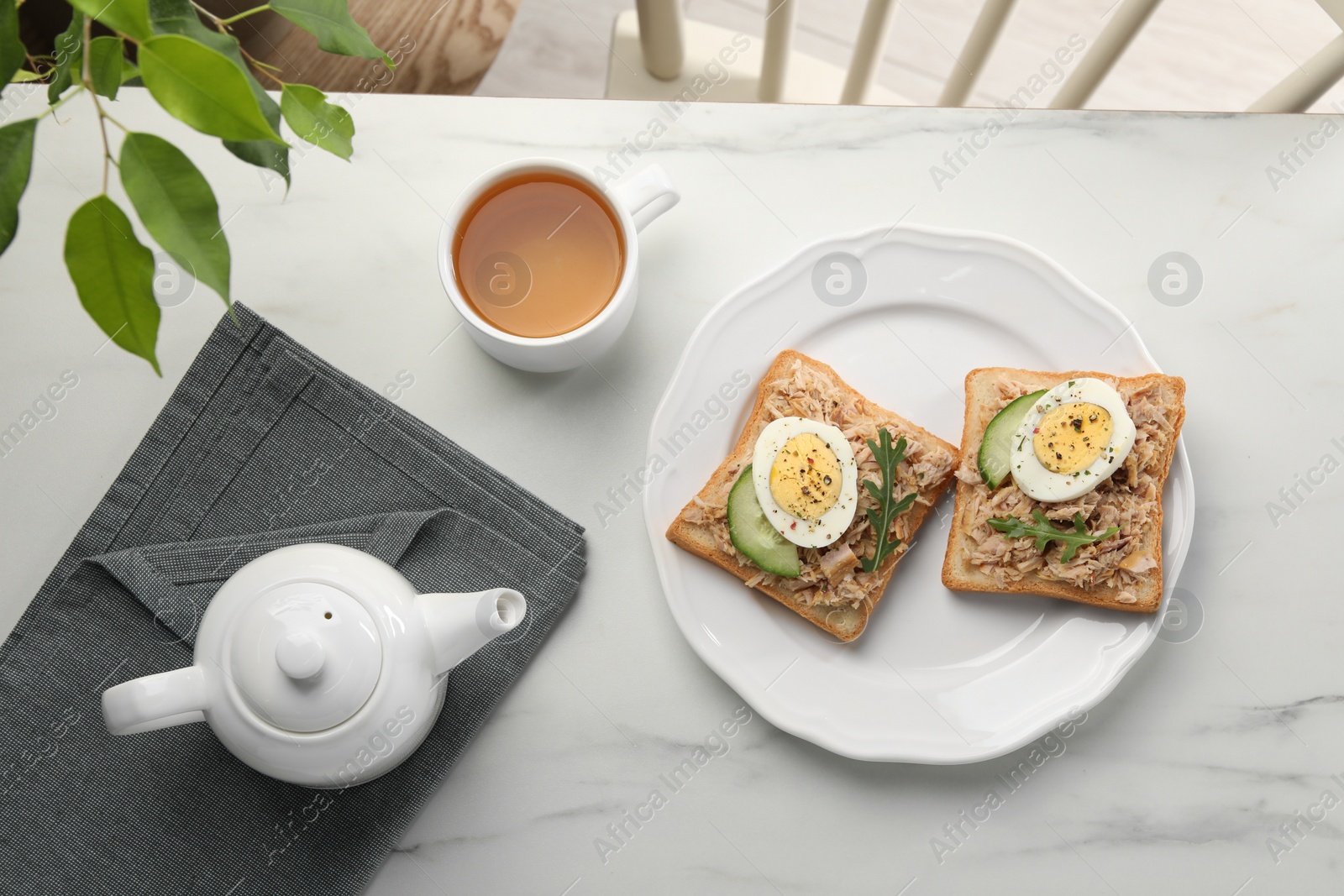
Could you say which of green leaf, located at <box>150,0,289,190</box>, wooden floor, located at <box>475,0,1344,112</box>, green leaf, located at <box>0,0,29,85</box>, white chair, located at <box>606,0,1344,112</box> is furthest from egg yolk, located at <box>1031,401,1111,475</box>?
wooden floor, located at <box>475,0,1344,112</box>

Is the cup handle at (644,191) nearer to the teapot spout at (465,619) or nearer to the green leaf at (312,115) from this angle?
the green leaf at (312,115)

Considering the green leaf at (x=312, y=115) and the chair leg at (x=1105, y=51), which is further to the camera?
the chair leg at (x=1105, y=51)

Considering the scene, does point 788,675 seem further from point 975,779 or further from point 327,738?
point 327,738

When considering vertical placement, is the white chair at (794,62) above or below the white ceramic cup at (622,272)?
above

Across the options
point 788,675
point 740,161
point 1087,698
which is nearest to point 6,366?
point 740,161

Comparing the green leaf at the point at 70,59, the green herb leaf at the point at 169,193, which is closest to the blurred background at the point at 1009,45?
the green leaf at the point at 70,59

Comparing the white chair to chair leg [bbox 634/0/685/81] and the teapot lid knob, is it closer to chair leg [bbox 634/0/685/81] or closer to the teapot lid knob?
chair leg [bbox 634/0/685/81]
